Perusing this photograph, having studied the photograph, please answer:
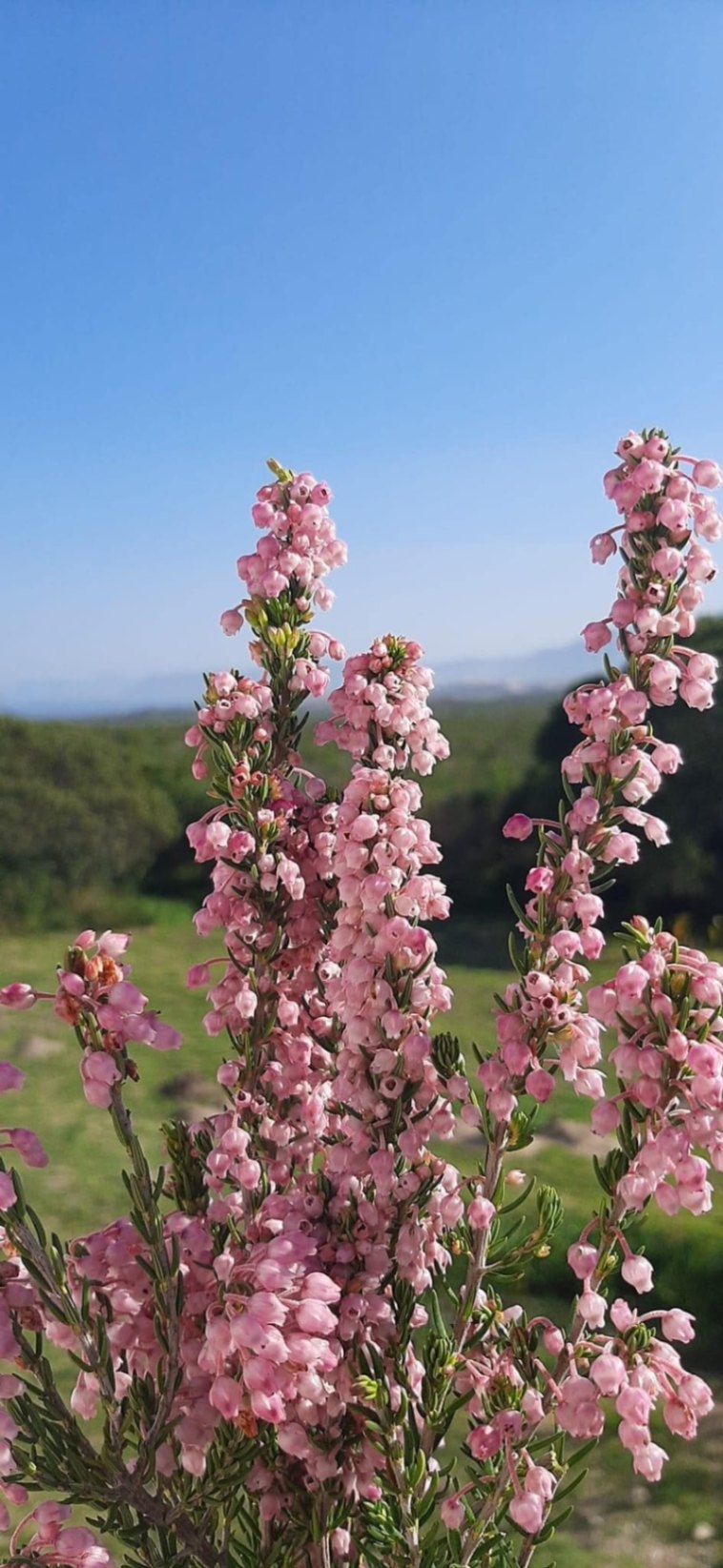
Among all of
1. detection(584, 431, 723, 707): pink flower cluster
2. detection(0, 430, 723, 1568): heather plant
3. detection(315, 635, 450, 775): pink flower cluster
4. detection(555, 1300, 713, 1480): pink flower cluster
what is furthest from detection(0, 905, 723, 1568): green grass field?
detection(584, 431, 723, 707): pink flower cluster

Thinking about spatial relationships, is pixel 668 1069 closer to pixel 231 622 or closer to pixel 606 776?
pixel 606 776

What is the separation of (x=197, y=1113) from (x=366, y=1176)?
5102 mm

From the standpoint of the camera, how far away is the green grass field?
343cm

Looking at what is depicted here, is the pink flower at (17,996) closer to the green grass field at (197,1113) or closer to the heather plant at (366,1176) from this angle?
the heather plant at (366,1176)

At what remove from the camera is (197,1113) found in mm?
6141

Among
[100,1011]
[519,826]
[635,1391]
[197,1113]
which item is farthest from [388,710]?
[197,1113]

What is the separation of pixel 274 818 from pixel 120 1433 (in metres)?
0.67

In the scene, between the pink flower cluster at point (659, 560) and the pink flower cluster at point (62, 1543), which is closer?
the pink flower cluster at point (62, 1543)

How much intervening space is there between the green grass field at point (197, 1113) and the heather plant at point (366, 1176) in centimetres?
24

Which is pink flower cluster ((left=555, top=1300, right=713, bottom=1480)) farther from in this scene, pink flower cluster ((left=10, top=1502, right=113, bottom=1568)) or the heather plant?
pink flower cluster ((left=10, top=1502, right=113, bottom=1568))

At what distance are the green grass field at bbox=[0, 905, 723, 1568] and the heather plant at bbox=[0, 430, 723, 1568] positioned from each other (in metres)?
0.24

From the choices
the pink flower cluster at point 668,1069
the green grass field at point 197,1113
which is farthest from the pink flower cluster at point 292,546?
the pink flower cluster at point 668,1069

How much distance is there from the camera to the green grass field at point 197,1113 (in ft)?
11.3

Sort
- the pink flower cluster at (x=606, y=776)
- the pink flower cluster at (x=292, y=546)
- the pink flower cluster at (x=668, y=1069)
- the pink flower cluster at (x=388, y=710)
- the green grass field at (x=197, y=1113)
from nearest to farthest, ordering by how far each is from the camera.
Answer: the pink flower cluster at (x=668, y=1069), the pink flower cluster at (x=606, y=776), the pink flower cluster at (x=388, y=710), the pink flower cluster at (x=292, y=546), the green grass field at (x=197, y=1113)
